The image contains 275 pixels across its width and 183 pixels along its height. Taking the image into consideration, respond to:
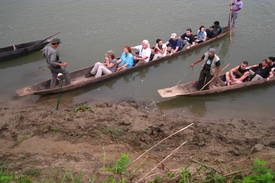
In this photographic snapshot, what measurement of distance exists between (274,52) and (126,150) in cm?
1046

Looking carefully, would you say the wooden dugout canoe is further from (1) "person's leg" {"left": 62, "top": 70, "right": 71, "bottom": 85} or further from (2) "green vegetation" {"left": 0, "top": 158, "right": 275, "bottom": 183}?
(2) "green vegetation" {"left": 0, "top": 158, "right": 275, "bottom": 183}

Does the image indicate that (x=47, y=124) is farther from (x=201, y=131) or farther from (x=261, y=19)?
(x=261, y=19)

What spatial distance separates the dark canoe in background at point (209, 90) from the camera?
845 cm

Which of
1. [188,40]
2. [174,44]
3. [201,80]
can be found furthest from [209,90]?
[188,40]

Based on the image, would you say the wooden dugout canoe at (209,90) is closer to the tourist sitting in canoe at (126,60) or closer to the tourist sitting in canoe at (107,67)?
the tourist sitting in canoe at (126,60)

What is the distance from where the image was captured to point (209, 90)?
8.64 metres

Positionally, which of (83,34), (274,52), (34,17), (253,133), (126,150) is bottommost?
(253,133)

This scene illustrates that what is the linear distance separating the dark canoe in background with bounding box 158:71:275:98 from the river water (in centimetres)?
30

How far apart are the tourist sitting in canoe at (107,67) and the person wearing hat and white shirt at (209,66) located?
11.5 ft

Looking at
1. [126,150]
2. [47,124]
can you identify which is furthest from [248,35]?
[47,124]

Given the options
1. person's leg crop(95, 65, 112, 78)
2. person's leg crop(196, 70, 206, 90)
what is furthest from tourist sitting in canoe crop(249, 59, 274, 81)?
person's leg crop(95, 65, 112, 78)

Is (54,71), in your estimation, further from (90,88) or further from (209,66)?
(209,66)

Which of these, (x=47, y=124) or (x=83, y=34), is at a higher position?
(x=83, y=34)

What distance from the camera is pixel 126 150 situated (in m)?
5.59
